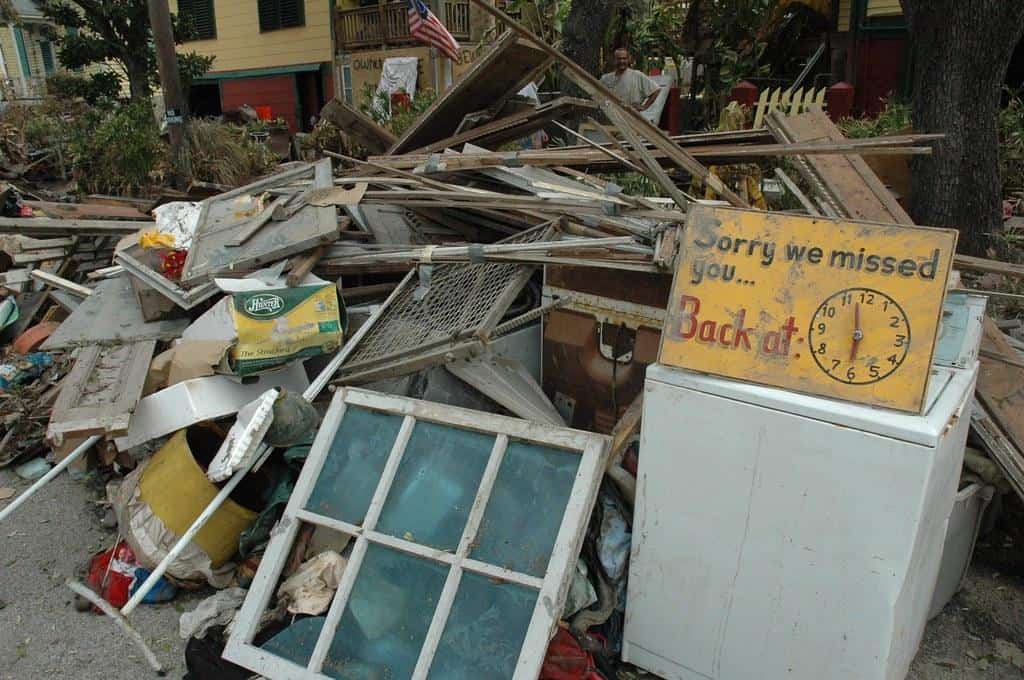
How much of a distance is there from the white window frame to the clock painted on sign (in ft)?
2.28

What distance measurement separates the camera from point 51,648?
8.27 feet

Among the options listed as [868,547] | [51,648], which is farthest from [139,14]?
[868,547]

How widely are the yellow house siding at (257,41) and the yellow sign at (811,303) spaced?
52.1 feet

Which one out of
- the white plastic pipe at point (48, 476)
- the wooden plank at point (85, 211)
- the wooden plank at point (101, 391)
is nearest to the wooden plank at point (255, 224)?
the wooden plank at point (101, 391)

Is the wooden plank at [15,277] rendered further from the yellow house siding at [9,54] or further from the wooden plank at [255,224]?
the yellow house siding at [9,54]

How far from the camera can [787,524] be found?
6.62 ft

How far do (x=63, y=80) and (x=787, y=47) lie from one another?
1188 centimetres

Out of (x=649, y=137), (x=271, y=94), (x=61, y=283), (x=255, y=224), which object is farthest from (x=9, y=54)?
(x=649, y=137)

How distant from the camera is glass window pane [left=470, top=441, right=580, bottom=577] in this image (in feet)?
7.32

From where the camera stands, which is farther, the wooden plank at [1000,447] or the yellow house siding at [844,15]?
the yellow house siding at [844,15]

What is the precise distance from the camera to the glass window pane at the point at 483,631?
213cm

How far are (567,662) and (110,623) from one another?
5.41ft

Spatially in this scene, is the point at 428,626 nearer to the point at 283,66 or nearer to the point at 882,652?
the point at 882,652

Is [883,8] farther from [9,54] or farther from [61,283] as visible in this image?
[9,54]
